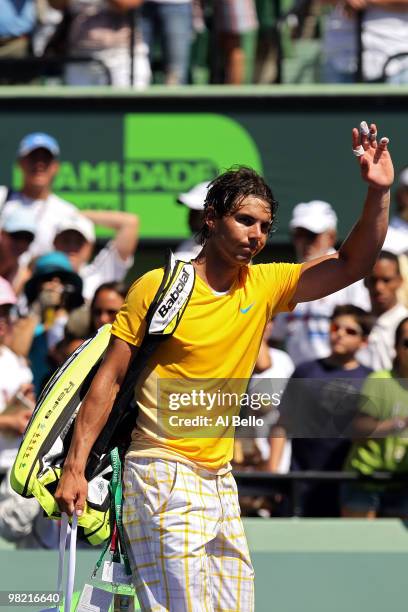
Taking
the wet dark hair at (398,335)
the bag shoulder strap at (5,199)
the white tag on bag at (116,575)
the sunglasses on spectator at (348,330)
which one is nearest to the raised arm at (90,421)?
the white tag on bag at (116,575)

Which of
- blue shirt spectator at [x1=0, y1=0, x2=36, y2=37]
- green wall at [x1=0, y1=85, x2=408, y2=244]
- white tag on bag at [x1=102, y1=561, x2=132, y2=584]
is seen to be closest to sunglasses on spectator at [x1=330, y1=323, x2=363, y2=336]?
green wall at [x1=0, y1=85, x2=408, y2=244]

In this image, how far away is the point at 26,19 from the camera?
29.1ft

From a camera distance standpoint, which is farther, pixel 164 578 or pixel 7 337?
pixel 7 337

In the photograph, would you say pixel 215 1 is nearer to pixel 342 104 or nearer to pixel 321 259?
pixel 342 104

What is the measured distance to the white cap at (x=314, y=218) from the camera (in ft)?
25.3

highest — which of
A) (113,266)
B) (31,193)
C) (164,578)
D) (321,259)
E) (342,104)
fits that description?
(342,104)

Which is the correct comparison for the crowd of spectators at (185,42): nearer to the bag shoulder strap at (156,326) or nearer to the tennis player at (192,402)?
the tennis player at (192,402)

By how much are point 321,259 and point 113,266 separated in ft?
13.8

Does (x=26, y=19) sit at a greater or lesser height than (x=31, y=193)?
Result: greater

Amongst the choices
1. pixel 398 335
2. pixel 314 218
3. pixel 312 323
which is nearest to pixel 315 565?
pixel 398 335

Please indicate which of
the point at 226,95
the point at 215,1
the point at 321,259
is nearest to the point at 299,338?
the point at 226,95

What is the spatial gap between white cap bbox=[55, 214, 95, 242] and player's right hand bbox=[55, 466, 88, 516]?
4.28 meters

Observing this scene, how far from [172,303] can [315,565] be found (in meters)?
3.05

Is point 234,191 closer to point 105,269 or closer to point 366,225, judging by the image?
point 366,225
